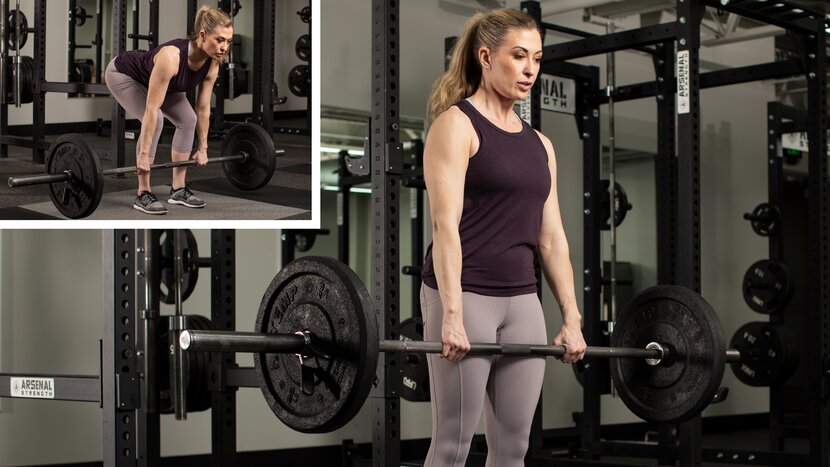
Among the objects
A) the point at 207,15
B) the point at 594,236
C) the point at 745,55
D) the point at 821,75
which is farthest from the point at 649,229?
the point at 207,15

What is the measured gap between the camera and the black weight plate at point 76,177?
8.73ft

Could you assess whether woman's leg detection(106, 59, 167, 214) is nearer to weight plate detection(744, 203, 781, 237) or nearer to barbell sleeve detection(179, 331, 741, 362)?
barbell sleeve detection(179, 331, 741, 362)

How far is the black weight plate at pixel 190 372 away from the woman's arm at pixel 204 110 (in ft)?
1.82

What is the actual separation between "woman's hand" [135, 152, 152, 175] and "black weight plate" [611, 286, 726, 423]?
4.50ft

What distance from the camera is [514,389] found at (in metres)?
2.17

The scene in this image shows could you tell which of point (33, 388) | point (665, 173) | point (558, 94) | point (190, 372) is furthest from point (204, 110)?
point (558, 94)

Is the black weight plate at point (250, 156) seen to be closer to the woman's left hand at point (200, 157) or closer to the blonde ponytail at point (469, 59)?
the woman's left hand at point (200, 157)

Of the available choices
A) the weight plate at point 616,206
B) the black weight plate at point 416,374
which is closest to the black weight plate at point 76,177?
the black weight plate at point 416,374

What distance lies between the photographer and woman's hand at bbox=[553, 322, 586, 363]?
227cm

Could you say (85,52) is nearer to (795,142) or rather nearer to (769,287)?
(769,287)

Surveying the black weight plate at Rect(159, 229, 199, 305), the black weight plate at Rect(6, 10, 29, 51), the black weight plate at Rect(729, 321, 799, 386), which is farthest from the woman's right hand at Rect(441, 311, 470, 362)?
the black weight plate at Rect(729, 321, 799, 386)

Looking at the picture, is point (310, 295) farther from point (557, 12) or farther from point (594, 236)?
point (557, 12)

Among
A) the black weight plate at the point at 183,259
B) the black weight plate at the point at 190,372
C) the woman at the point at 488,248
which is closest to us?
the woman at the point at 488,248

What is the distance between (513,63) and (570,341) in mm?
607
